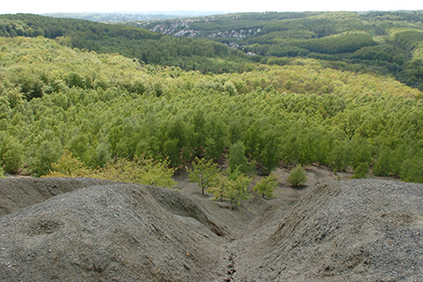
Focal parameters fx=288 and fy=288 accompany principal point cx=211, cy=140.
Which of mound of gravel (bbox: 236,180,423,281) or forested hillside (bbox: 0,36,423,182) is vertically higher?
mound of gravel (bbox: 236,180,423,281)

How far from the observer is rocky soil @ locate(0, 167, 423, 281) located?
1316 centimetres

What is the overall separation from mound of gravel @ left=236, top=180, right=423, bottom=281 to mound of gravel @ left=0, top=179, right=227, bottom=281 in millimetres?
4302

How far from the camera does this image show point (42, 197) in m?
24.1

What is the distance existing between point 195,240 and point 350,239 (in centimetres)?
1064

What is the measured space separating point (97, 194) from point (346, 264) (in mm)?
14644

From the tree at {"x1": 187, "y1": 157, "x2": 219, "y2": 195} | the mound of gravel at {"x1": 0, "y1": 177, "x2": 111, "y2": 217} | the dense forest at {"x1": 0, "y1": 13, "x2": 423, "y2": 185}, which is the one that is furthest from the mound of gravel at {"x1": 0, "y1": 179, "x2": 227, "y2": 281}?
the dense forest at {"x1": 0, "y1": 13, "x2": 423, "y2": 185}

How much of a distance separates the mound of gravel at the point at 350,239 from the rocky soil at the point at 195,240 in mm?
54

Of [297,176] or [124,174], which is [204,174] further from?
[297,176]

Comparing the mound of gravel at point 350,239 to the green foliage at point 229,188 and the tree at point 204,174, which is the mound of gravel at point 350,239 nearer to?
the green foliage at point 229,188

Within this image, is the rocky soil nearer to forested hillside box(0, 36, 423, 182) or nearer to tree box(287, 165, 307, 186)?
forested hillside box(0, 36, 423, 182)

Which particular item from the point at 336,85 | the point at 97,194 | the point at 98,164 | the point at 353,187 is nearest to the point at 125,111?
the point at 98,164

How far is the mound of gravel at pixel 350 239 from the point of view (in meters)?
12.8

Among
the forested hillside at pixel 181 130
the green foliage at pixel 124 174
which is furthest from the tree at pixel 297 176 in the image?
the green foliage at pixel 124 174

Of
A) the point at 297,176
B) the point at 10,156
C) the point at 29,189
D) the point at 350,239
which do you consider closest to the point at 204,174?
the point at 297,176
